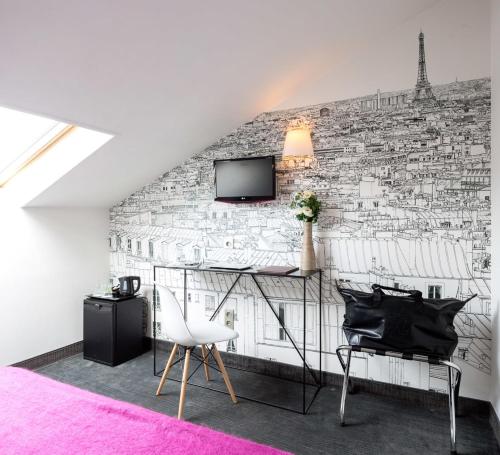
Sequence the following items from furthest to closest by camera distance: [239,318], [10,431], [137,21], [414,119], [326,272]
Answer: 1. [239,318]
2. [326,272]
3. [414,119]
4. [137,21]
5. [10,431]

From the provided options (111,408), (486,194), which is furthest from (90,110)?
(486,194)

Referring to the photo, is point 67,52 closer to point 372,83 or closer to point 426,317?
point 372,83

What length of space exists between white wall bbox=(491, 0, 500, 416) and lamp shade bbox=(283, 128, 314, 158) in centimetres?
115

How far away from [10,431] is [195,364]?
2168 millimetres

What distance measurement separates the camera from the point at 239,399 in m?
2.57

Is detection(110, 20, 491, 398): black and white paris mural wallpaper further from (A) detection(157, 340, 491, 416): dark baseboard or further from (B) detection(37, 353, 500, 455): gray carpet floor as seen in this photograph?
(B) detection(37, 353, 500, 455): gray carpet floor

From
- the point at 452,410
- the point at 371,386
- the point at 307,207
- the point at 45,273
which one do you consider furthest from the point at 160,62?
the point at 371,386

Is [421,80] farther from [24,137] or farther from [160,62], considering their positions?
[24,137]

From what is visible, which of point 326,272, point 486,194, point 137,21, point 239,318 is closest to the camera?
point 137,21

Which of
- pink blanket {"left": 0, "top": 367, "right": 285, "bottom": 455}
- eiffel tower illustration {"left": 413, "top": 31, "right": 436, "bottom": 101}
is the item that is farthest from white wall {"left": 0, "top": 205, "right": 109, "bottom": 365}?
eiffel tower illustration {"left": 413, "top": 31, "right": 436, "bottom": 101}

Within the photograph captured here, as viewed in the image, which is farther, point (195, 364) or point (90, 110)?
point (195, 364)

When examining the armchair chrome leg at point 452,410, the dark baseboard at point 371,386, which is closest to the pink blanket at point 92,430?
the armchair chrome leg at point 452,410

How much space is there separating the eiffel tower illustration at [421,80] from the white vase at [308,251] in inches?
45.6

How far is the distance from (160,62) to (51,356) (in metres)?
2.68
